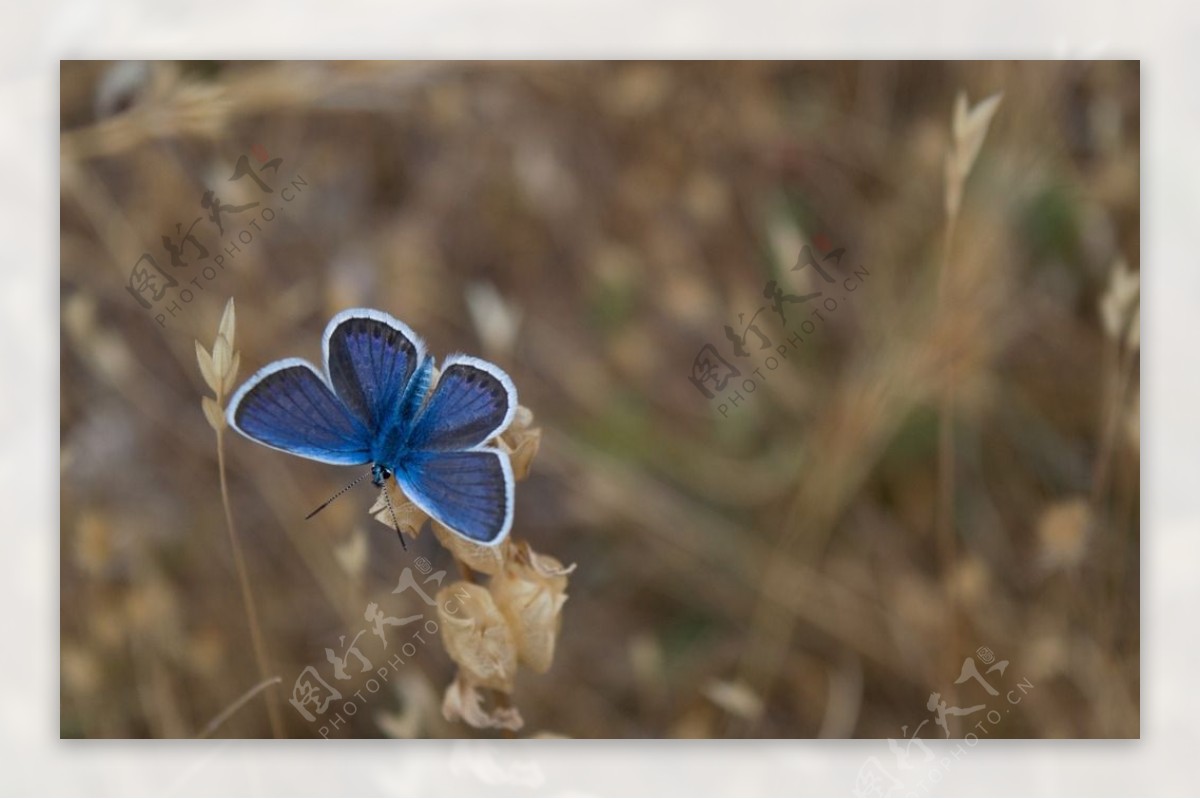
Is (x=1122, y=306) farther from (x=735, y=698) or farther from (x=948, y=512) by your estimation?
(x=735, y=698)

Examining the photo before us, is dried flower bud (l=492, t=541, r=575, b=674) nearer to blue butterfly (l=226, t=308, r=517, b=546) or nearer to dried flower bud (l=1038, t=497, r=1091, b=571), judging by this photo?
blue butterfly (l=226, t=308, r=517, b=546)

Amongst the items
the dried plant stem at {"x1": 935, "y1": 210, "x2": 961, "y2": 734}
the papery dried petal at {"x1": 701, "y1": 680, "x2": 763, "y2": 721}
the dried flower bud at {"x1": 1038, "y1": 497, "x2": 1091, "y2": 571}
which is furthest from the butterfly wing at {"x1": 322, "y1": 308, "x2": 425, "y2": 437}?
the dried flower bud at {"x1": 1038, "y1": 497, "x2": 1091, "y2": 571}

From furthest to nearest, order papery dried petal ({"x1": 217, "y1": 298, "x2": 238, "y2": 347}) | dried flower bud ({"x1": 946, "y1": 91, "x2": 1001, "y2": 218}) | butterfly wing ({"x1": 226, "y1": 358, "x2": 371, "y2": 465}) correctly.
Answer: dried flower bud ({"x1": 946, "y1": 91, "x2": 1001, "y2": 218}) < papery dried petal ({"x1": 217, "y1": 298, "x2": 238, "y2": 347}) < butterfly wing ({"x1": 226, "y1": 358, "x2": 371, "y2": 465})

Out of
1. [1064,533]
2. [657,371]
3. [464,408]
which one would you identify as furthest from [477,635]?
[1064,533]

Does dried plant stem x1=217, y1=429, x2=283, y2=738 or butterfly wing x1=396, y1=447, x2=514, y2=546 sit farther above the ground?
butterfly wing x1=396, y1=447, x2=514, y2=546

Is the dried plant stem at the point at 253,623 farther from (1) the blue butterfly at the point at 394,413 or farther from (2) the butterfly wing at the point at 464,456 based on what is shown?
(2) the butterfly wing at the point at 464,456

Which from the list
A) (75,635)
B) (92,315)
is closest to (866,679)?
(75,635)

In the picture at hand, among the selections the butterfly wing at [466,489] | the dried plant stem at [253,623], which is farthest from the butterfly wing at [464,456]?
the dried plant stem at [253,623]
